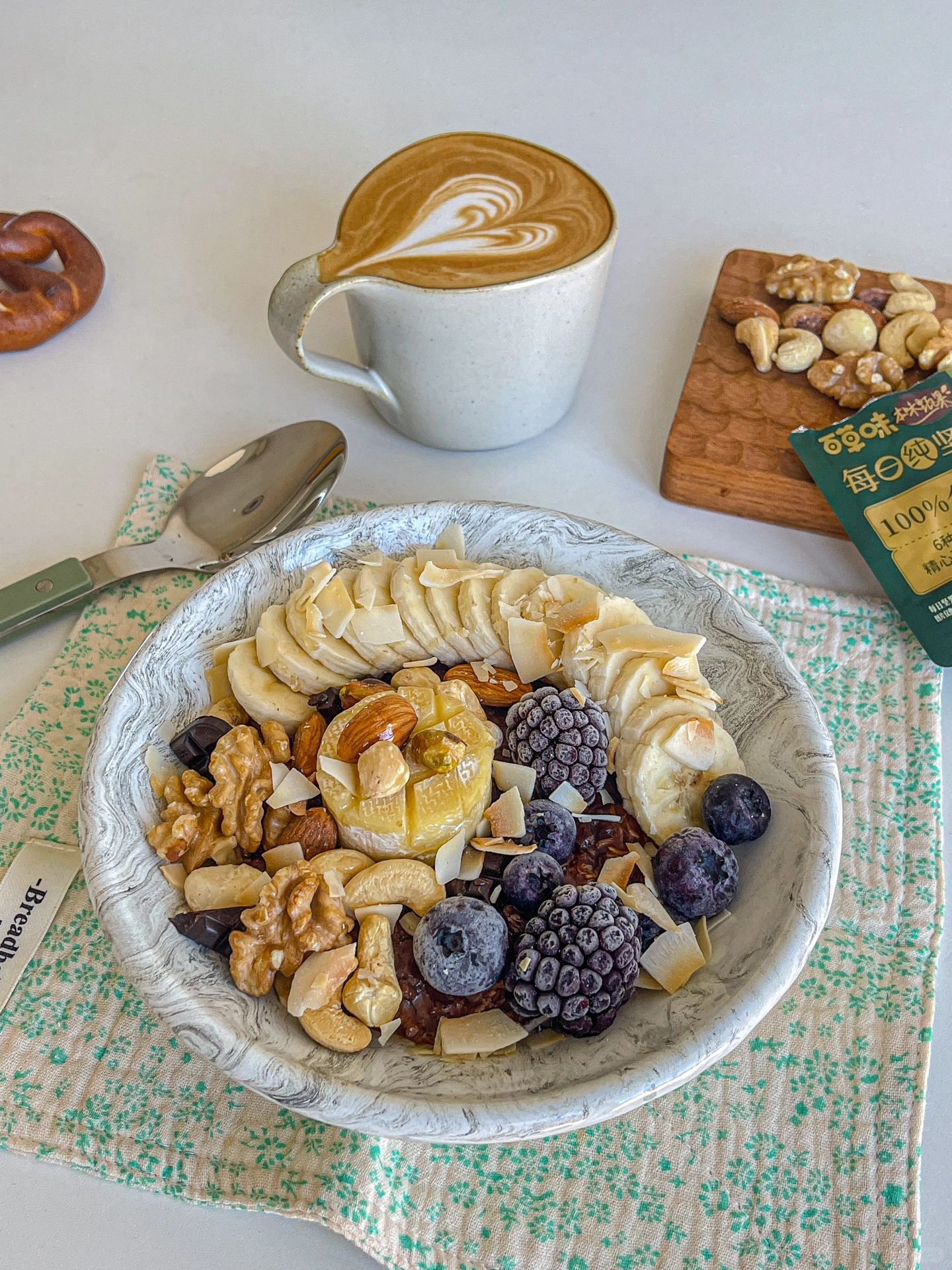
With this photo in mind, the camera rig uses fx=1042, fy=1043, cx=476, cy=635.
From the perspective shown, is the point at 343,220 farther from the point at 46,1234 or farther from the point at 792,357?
the point at 46,1234

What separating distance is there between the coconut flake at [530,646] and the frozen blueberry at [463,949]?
11.3 inches

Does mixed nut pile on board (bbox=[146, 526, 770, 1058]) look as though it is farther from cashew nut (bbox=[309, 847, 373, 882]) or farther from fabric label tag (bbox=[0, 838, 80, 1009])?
fabric label tag (bbox=[0, 838, 80, 1009])

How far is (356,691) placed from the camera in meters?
1.11

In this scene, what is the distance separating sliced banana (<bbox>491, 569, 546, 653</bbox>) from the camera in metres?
1.15

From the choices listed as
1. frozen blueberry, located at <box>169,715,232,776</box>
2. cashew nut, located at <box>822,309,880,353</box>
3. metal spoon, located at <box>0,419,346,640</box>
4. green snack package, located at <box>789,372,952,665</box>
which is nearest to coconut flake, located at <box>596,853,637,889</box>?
frozen blueberry, located at <box>169,715,232,776</box>

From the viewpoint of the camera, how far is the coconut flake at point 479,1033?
907 mm

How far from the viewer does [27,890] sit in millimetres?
1112

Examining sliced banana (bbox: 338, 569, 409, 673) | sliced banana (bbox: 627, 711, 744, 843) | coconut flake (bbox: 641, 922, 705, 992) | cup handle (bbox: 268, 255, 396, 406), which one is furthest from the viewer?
cup handle (bbox: 268, 255, 396, 406)

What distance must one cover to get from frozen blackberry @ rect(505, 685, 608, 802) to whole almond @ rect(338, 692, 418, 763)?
0.12m

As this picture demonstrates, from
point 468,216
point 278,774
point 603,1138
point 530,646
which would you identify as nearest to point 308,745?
point 278,774

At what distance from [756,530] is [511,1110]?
915 millimetres

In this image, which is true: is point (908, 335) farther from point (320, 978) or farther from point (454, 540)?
point (320, 978)

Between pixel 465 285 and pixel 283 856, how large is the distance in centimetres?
72

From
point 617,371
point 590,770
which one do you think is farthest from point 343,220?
point 590,770
